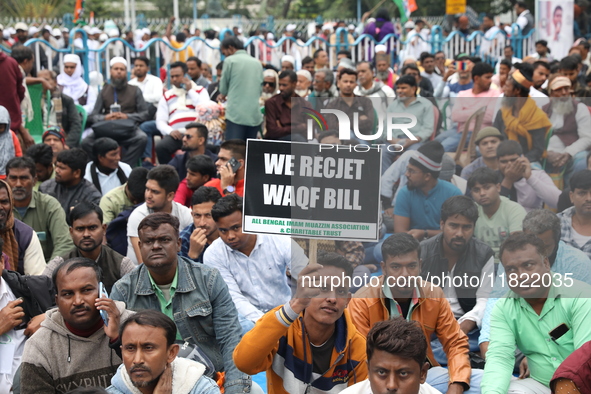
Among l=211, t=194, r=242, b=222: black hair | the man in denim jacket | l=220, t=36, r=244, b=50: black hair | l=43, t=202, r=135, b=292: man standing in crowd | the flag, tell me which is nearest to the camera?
the man in denim jacket

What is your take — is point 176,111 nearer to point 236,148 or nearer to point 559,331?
point 236,148

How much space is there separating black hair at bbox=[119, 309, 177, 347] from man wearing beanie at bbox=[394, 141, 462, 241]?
3.29ft

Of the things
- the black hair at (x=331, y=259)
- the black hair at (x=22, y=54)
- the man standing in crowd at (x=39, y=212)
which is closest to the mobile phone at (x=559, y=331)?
the black hair at (x=331, y=259)

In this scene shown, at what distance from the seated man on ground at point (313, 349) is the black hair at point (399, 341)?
287 millimetres

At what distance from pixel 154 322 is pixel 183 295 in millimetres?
590

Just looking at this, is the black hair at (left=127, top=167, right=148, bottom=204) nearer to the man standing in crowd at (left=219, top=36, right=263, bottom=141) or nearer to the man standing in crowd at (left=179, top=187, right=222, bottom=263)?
the man standing in crowd at (left=179, top=187, right=222, bottom=263)

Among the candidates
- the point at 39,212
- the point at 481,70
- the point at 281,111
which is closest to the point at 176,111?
the point at 281,111

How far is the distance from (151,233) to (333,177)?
45.6 inches

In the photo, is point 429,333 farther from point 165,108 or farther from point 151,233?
point 165,108

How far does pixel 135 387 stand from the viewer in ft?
10.3

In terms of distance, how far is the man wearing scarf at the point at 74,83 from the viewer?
10.8m

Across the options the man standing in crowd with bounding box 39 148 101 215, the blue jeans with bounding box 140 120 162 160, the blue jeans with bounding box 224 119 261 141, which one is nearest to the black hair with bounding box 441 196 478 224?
the man standing in crowd with bounding box 39 148 101 215

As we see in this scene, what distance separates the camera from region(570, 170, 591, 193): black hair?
3.16 m

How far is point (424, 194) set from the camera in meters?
3.24
